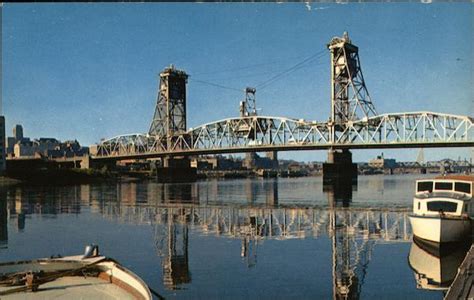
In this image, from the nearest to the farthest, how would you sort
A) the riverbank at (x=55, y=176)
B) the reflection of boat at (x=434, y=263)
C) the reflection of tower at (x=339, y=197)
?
1. the reflection of boat at (x=434, y=263)
2. the reflection of tower at (x=339, y=197)
3. the riverbank at (x=55, y=176)

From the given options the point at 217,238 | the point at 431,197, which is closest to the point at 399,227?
the point at 431,197

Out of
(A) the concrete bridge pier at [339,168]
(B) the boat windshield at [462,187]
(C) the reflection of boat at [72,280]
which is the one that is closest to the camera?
(C) the reflection of boat at [72,280]

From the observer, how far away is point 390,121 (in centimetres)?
12319

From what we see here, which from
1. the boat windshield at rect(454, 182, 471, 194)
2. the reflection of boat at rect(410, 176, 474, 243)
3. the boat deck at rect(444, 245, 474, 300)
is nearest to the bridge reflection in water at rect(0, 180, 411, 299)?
the reflection of boat at rect(410, 176, 474, 243)

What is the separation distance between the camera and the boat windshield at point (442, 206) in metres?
26.5

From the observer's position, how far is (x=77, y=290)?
13414 mm

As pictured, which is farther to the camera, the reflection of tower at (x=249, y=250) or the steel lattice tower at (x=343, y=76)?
the steel lattice tower at (x=343, y=76)

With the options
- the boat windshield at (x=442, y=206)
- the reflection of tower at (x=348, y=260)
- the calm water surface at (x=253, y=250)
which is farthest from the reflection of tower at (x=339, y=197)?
the boat windshield at (x=442, y=206)

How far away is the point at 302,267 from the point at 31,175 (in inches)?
4700

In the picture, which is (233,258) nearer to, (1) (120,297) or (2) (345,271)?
(2) (345,271)

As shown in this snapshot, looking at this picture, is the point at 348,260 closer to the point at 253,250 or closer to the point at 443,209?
the point at 253,250

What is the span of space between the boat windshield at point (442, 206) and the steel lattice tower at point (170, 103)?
506 feet

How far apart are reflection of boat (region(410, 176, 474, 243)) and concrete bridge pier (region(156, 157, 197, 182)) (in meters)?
129

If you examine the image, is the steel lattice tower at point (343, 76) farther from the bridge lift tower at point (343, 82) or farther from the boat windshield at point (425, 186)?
the boat windshield at point (425, 186)
